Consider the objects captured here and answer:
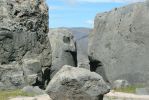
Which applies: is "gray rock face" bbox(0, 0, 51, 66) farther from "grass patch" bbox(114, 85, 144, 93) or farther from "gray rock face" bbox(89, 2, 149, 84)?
"grass patch" bbox(114, 85, 144, 93)

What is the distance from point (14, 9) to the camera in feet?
101

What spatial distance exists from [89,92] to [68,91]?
2.62ft

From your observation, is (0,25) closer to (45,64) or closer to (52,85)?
(45,64)

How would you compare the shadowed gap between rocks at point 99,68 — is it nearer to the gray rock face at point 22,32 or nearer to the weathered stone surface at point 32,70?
the gray rock face at point 22,32

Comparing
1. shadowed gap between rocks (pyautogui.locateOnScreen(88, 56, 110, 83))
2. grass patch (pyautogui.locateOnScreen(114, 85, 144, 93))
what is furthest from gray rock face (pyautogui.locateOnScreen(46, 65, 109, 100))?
shadowed gap between rocks (pyautogui.locateOnScreen(88, 56, 110, 83))

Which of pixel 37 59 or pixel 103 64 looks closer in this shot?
pixel 37 59

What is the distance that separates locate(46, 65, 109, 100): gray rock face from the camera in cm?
1894

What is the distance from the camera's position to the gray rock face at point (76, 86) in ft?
62.1

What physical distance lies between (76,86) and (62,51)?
54.6 feet

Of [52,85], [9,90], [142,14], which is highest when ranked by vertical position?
[142,14]

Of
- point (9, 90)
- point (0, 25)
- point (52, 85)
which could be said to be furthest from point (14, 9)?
point (52, 85)

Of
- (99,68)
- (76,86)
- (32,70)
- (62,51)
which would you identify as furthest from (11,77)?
(76,86)

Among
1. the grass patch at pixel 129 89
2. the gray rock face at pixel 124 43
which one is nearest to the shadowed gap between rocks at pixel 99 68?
the gray rock face at pixel 124 43

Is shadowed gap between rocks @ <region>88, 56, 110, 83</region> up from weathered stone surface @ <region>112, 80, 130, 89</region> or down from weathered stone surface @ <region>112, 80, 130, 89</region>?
up
